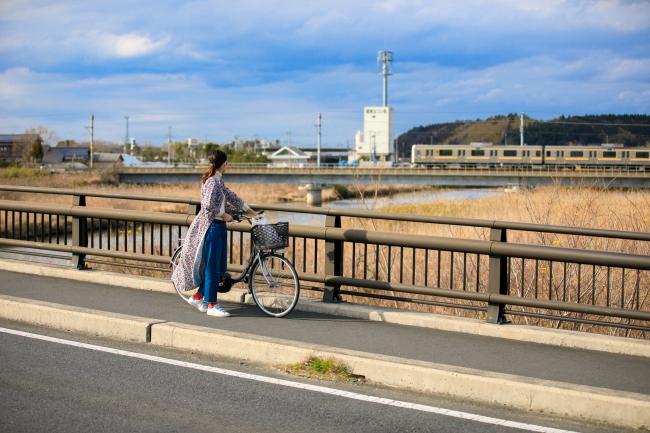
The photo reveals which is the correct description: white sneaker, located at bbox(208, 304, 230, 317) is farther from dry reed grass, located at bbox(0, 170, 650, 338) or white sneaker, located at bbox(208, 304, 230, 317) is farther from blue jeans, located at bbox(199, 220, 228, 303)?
dry reed grass, located at bbox(0, 170, 650, 338)

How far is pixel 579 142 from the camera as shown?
535ft

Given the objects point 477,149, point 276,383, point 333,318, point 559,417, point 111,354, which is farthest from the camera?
point 477,149

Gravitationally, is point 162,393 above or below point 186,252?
below

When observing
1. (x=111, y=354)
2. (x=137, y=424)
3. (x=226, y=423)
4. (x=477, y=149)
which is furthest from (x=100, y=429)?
(x=477, y=149)

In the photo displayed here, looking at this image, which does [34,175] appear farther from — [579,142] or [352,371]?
[579,142]

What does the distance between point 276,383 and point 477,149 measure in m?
83.2

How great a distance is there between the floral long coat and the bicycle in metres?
0.21

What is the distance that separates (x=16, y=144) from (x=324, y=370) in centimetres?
13801

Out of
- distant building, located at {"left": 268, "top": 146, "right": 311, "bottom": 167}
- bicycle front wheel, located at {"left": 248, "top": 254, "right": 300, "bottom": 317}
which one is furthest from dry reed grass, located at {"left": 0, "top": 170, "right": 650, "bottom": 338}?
distant building, located at {"left": 268, "top": 146, "right": 311, "bottom": 167}

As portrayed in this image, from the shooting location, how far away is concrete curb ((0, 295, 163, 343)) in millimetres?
7789

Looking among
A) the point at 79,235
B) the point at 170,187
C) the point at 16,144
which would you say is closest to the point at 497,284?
the point at 79,235

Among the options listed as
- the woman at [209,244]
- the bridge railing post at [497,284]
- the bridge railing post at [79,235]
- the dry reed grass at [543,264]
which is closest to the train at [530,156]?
the dry reed grass at [543,264]

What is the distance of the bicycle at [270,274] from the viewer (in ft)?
27.8

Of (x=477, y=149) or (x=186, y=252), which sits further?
(x=477, y=149)
